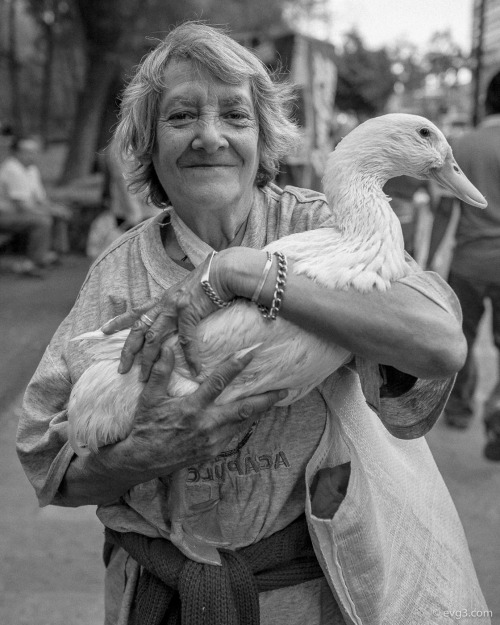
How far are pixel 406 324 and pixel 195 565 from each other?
680 millimetres

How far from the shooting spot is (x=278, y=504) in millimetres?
1597

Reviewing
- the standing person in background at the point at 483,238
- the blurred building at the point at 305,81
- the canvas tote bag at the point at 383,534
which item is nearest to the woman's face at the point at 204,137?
the canvas tote bag at the point at 383,534

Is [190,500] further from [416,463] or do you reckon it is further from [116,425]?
[416,463]

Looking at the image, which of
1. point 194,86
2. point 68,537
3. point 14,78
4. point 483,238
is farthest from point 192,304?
point 14,78

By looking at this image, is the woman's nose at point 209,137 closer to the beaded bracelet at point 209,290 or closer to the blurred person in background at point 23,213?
the beaded bracelet at point 209,290

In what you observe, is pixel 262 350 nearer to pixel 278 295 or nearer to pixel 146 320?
pixel 278 295

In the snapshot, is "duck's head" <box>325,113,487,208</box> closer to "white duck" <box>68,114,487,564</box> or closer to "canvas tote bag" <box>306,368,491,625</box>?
"white duck" <box>68,114,487,564</box>

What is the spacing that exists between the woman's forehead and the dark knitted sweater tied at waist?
0.92 metres

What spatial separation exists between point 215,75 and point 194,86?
2.0 inches

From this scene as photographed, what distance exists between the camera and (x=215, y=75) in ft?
5.22

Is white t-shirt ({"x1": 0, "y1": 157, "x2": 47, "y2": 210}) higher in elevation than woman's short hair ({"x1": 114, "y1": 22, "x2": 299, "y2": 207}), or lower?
lower

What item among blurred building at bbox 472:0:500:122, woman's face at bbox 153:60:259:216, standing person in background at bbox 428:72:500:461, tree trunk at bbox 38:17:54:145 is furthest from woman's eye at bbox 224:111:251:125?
tree trunk at bbox 38:17:54:145

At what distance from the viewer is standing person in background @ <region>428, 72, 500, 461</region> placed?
175 inches

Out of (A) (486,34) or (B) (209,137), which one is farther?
(A) (486,34)
